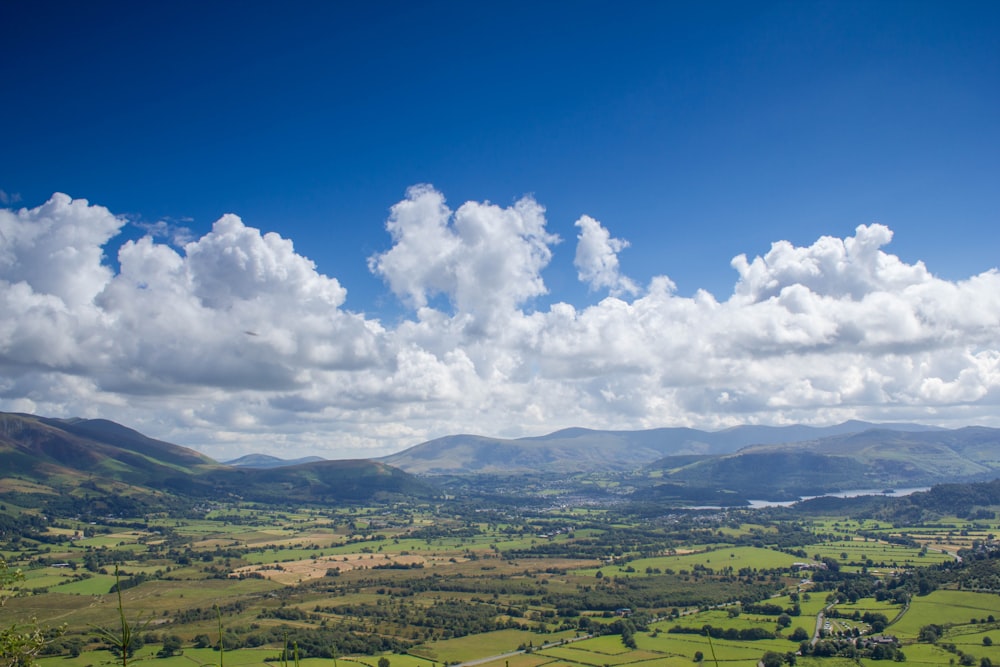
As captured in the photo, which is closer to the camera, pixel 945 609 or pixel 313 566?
pixel 945 609

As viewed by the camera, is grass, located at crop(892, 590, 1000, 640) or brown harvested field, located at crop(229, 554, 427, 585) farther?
brown harvested field, located at crop(229, 554, 427, 585)

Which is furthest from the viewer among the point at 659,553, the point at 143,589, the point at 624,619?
the point at 659,553

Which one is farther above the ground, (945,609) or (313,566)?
(945,609)

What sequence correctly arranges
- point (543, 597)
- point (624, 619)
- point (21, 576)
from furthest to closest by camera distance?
point (543, 597)
point (624, 619)
point (21, 576)

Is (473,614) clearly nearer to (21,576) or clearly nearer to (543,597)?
(543,597)

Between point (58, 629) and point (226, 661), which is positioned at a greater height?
point (58, 629)

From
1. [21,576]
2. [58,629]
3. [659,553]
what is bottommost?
[659,553]

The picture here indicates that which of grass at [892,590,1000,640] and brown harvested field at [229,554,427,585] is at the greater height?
grass at [892,590,1000,640]

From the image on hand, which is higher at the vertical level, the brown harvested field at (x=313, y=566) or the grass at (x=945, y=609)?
the grass at (x=945, y=609)

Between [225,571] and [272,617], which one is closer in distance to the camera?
[272,617]

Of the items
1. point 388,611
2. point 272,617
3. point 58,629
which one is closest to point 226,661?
point 272,617

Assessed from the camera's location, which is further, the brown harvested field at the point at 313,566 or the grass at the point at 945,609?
the brown harvested field at the point at 313,566
